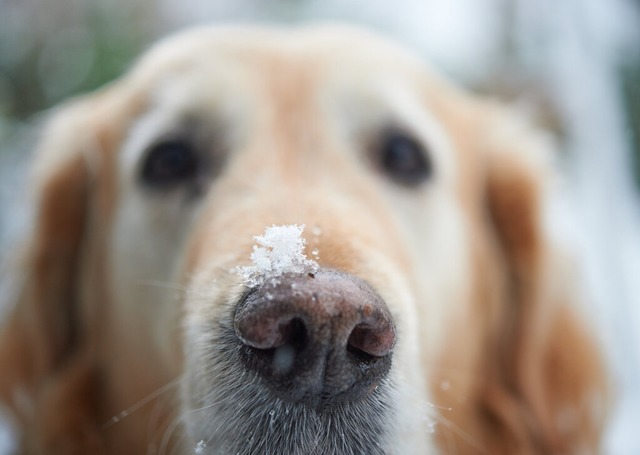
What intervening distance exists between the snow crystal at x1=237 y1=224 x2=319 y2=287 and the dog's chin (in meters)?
0.09

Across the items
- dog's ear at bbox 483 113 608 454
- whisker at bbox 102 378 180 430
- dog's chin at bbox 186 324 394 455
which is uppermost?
dog's ear at bbox 483 113 608 454

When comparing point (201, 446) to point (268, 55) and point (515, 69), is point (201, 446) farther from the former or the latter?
point (515, 69)

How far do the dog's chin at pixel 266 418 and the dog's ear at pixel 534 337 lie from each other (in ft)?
2.25

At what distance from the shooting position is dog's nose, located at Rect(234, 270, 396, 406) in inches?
23.6

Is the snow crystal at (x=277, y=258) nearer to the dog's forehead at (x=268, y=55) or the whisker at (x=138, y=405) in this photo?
the whisker at (x=138, y=405)

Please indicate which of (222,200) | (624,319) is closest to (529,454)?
(624,319)

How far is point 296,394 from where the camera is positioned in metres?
0.65

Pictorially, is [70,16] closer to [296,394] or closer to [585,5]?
[296,394]

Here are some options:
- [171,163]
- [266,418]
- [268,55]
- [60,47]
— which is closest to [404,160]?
[268,55]

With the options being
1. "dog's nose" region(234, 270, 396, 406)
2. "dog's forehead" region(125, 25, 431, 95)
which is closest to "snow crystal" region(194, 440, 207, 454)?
"dog's nose" region(234, 270, 396, 406)

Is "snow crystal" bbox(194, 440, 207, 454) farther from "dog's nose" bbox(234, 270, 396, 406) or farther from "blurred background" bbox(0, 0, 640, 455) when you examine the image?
"blurred background" bbox(0, 0, 640, 455)

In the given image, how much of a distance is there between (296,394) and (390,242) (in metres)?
0.40

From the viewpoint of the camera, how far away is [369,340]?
636mm

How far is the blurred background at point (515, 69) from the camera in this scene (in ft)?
4.51
